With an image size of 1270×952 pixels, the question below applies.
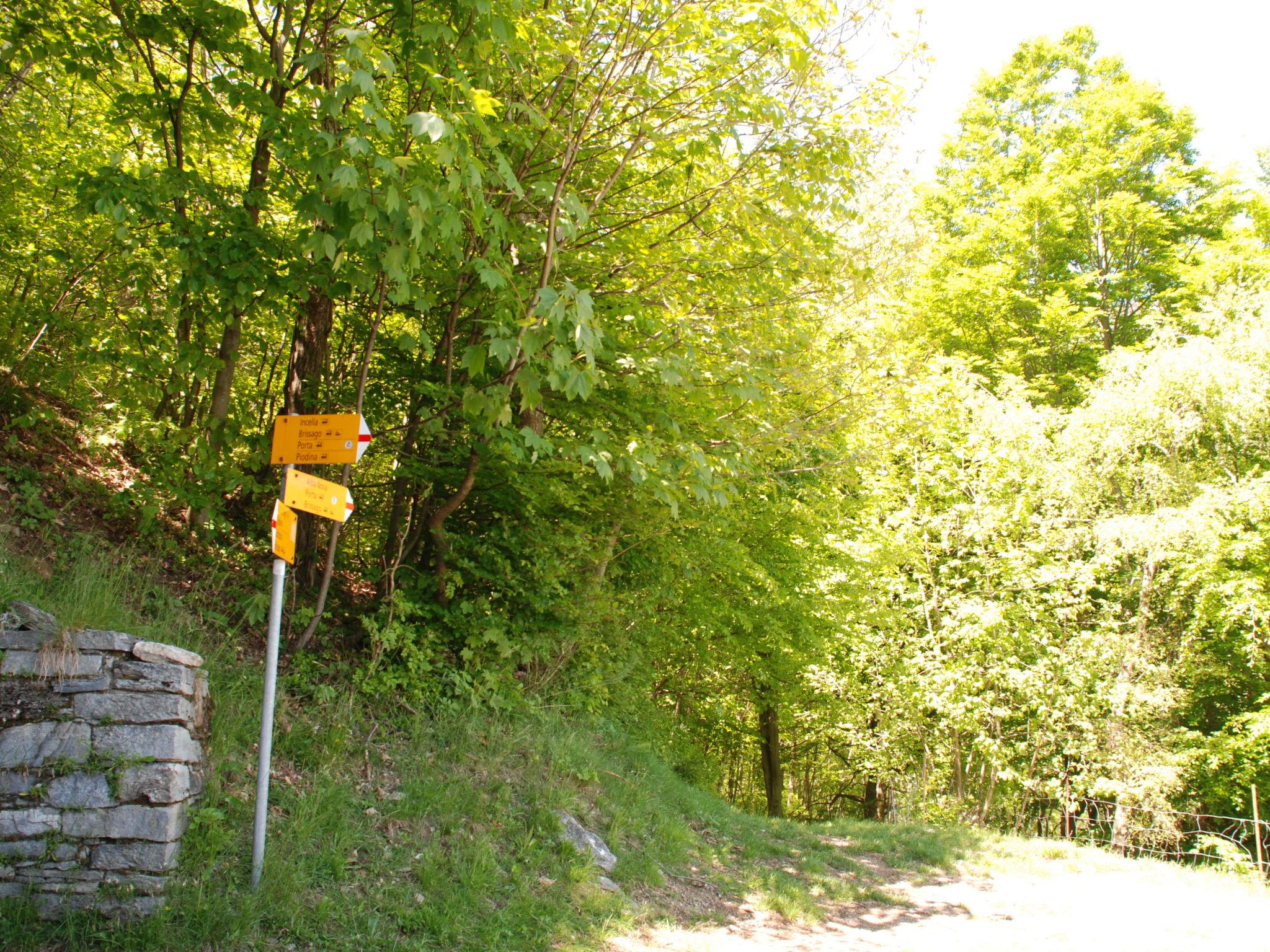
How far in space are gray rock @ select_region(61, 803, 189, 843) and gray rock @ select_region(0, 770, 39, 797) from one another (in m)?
0.19

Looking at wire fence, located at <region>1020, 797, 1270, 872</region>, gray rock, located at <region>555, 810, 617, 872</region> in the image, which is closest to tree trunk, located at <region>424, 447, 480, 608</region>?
gray rock, located at <region>555, 810, 617, 872</region>

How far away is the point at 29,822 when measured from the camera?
3.60m

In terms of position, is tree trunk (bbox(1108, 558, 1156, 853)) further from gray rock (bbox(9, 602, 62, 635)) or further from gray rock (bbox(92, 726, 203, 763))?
gray rock (bbox(9, 602, 62, 635))

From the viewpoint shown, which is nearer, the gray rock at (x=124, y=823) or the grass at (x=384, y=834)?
the gray rock at (x=124, y=823)

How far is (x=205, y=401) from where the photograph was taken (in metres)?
7.25

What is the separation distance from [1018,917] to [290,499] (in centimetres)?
668

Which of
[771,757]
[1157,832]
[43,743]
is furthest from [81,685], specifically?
[1157,832]

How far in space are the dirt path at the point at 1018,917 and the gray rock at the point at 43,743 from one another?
300cm

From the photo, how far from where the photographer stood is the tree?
62.3 ft

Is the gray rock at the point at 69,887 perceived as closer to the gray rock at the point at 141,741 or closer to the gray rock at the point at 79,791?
the gray rock at the point at 79,791

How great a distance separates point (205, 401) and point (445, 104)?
3959 mm

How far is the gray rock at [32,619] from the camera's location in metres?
3.81

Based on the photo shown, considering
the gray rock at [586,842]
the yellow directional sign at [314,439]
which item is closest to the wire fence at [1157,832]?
Answer: the gray rock at [586,842]

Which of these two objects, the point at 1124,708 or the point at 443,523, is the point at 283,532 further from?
the point at 1124,708
